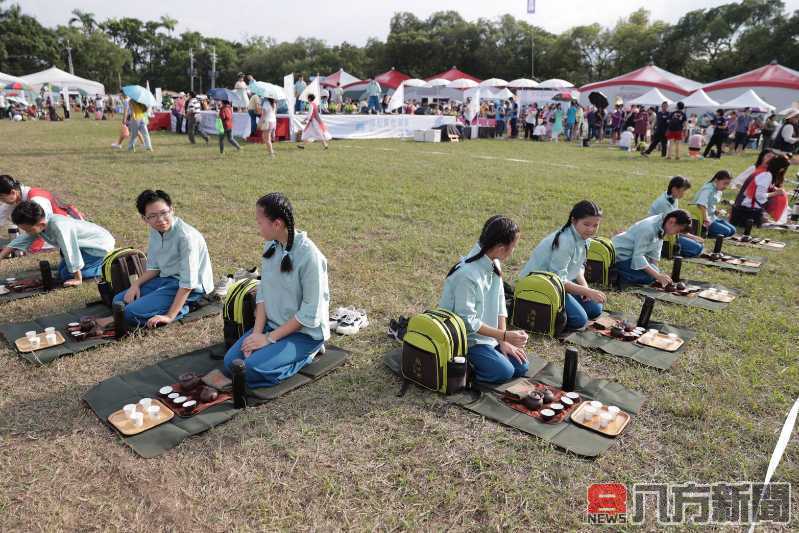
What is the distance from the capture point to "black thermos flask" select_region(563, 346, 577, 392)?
3.48 metres

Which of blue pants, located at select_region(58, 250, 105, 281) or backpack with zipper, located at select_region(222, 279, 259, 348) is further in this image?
blue pants, located at select_region(58, 250, 105, 281)

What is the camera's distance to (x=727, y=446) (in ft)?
10.1

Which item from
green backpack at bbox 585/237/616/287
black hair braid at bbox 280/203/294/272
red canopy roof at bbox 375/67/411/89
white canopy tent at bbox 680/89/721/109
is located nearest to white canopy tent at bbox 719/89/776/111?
white canopy tent at bbox 680/89/721/109

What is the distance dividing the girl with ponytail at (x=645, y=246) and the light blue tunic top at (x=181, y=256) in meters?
4.28

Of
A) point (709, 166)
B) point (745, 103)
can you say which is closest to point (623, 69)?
point (745, 103)

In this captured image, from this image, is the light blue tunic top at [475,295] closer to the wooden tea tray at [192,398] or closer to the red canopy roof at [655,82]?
the wooden tea tray at [192,398]

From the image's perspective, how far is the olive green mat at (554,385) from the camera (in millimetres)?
3055

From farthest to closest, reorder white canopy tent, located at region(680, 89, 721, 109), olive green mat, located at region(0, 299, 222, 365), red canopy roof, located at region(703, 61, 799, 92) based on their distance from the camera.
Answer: red canopy roof, located at region(703, 61, 799, 92) < white canopy tent, located at region(680, 89, 721, 109) < olive green mat, located at region(0, 299, 222, 365)

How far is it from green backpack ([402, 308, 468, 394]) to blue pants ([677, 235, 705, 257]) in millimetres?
4753

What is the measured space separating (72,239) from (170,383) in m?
2.46

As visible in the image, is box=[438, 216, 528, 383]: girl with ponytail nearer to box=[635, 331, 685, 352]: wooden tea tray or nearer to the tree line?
box=[635, 331, 685, 352]: wooden tea tray

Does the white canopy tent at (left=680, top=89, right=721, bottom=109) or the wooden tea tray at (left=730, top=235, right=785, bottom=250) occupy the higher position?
the white canopy tent at (left=680, top=89, right=721, bottom=109)

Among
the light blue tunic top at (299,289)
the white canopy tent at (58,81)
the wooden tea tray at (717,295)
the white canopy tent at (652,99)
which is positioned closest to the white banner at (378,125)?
the white canopy tent at (652,99)

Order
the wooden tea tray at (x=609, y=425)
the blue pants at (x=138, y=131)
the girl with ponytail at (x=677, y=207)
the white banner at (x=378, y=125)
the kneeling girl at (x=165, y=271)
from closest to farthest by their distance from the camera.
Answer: the wooden tea tray at (x=609, y=425)
the kneeling girl at (x=165, y=271)
the girl with ponytail at (x=677, y=207)
the blue pants at (x=138, y=131)
the white banner at (x=378, y=125)
